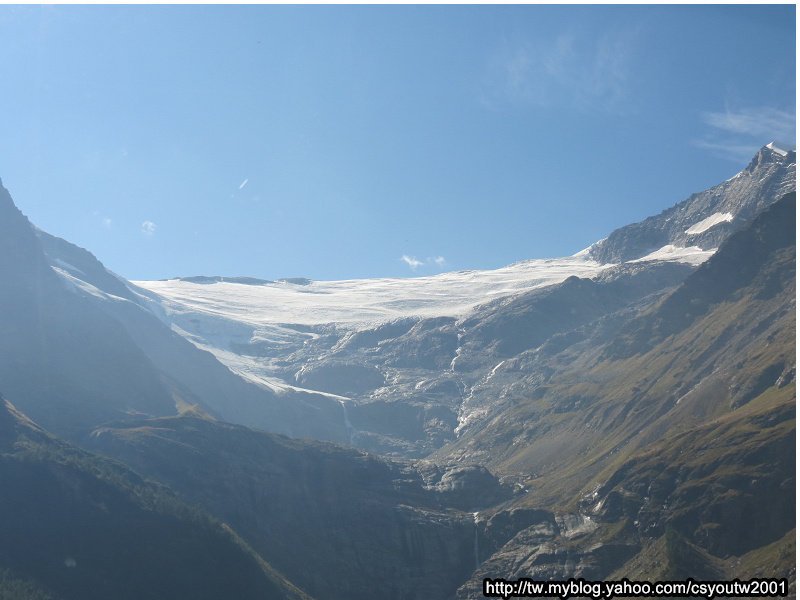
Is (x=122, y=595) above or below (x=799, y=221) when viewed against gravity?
below

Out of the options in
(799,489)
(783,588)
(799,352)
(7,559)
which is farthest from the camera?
(7,559)

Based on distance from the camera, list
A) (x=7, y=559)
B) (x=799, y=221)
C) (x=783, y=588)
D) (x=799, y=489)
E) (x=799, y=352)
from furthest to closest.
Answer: (x=7, y=559) → (x=783, y=588) → (x=799, y=352) → (x=799, y=221) → (x=799, y=489)

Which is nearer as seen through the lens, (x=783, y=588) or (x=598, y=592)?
(x=783, y=588)

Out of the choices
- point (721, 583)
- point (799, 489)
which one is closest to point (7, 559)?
point (721, 583)

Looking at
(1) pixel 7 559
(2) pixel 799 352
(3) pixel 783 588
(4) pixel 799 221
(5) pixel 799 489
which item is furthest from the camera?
(1) pixel 7 559

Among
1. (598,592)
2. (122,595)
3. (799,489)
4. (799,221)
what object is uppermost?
(799,221)

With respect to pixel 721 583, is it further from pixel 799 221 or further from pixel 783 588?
pixel 799 221

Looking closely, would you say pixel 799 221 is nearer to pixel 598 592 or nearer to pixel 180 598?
pixel 598 592

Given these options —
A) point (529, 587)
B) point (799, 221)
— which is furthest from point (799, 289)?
point (529, 587)

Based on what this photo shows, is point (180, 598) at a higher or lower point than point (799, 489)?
lower
